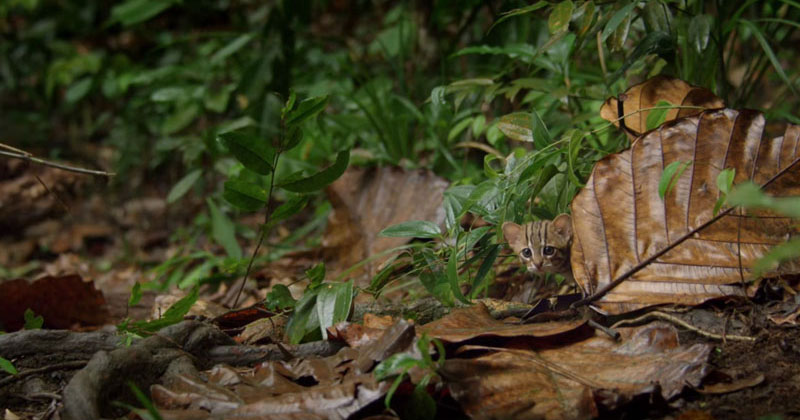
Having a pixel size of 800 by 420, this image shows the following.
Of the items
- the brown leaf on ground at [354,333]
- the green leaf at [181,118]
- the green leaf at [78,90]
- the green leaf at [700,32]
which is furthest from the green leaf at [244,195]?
the green leaf at [78,90]

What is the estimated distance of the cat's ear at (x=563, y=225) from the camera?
6.71 feet

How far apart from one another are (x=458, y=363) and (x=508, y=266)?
3.73 feet

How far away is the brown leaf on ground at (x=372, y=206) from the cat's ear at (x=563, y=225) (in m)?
0.90

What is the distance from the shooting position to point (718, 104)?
195cm

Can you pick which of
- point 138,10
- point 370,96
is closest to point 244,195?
point 370,96

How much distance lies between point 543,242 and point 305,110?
792mm

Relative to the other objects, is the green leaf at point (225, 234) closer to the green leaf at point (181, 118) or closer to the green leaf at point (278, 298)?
the green leaf at point (181, 118)

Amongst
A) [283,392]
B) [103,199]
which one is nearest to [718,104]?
[283,392]

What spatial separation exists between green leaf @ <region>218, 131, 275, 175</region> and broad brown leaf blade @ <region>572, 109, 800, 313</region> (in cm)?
86

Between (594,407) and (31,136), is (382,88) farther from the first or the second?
(31,136)

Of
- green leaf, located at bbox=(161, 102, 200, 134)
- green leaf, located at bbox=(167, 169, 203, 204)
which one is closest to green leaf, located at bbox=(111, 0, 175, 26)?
green leaf, located at bbox=(161, 102, 200, 134)

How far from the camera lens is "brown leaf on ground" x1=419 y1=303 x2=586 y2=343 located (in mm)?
1582

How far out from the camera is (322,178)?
1958 mm

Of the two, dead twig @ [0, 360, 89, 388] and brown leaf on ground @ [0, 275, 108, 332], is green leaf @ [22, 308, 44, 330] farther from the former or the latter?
brown leaf on ground @ [0, 275, 108, 332]
